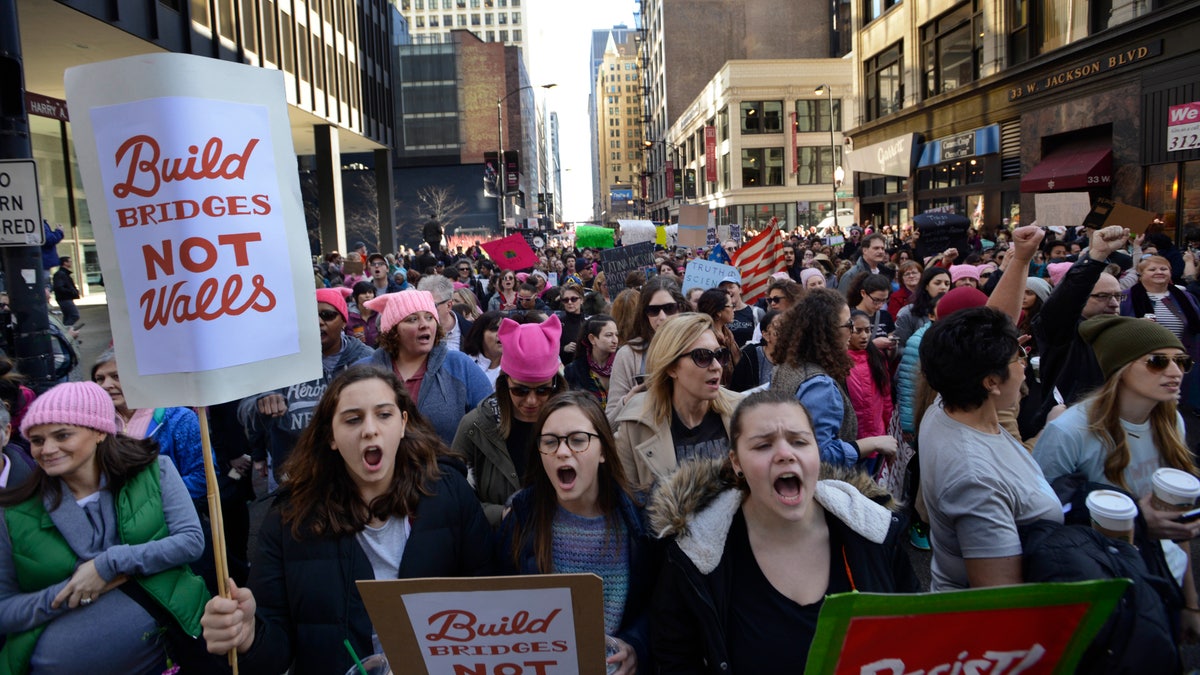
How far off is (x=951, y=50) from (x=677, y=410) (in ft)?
93.4

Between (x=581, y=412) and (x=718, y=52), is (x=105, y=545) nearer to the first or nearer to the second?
(x=581, y=412)

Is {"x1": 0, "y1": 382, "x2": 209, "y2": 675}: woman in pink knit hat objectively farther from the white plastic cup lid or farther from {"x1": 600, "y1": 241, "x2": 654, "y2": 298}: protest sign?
{"x1": 600, "y1": 241, "x2": 654, "y2": 298}: protest sign

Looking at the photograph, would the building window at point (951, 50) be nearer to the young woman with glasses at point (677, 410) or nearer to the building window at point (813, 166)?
the young woman with glasses at point (677, 410)

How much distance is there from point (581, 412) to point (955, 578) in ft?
5.05

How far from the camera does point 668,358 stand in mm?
3857

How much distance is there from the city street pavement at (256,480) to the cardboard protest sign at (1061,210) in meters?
6.03

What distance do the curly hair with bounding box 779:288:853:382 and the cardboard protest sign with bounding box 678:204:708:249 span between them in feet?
51.3

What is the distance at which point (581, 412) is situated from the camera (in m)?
2.99

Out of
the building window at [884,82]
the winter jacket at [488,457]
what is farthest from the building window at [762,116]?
the winter jacket at [488,457]

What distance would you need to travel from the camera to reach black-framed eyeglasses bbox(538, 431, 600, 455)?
2912 millimetres

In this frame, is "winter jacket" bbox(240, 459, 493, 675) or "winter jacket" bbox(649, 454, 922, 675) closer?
"winter jacket" bbox(649, 454, 922, 675)

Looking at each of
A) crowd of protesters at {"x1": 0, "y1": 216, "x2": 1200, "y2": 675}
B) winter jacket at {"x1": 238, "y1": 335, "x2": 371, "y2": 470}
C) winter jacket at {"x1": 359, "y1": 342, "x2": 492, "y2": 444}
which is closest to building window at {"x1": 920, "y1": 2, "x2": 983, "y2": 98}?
crowd of protesters at {"x1": 0, "y1": 216, "x2": 1200, "y2": 675}

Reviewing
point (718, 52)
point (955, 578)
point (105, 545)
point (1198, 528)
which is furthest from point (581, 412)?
point (718, 52)

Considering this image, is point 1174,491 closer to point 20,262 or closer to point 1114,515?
point 1114,515
